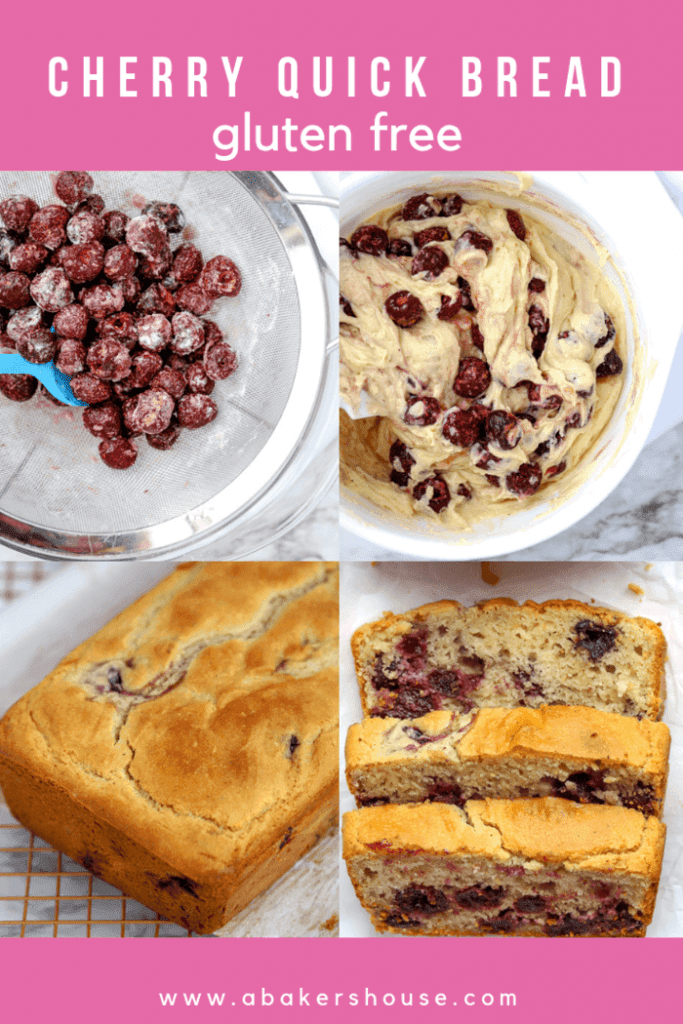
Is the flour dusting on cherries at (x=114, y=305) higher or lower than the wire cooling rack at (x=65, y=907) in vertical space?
higher

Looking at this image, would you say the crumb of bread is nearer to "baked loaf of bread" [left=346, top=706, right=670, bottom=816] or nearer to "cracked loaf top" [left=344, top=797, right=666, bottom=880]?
"baked loaf of bread" [left=346, top=706, right=670, bottom=816]

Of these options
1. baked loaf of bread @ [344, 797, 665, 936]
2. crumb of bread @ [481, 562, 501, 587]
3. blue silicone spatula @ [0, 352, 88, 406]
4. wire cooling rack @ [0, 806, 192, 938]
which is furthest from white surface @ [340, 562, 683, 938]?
blue silicone spatula @ [0, 352, 88, 406]

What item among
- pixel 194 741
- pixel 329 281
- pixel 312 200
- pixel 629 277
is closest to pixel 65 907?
pixel 194 741

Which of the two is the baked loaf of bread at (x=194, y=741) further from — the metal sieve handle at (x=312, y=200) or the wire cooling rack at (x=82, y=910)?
the metal sieve handle at (x=312, y=200)

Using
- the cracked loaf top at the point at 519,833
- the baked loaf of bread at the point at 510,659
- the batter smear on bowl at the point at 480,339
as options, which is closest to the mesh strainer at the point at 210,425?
the batter smear on bowl at the point at 480,339

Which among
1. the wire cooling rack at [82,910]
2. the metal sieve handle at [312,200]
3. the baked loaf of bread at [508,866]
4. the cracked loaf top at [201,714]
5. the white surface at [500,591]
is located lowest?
the wire cooling rack at [82,910]

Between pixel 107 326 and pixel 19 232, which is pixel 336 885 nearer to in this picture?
pixel 107 326

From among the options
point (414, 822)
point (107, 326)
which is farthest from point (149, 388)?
point (414, 822)
